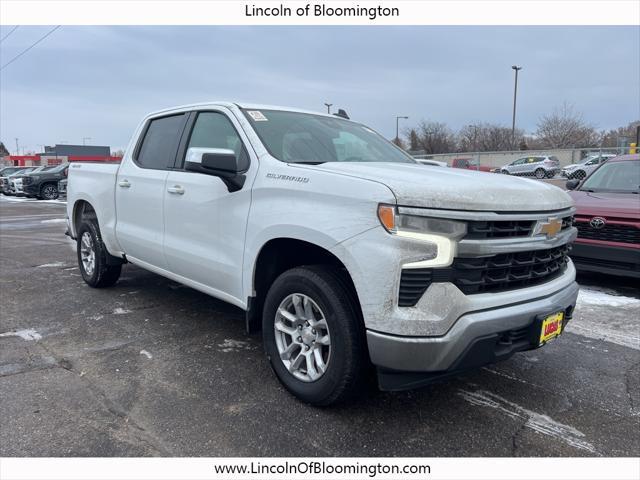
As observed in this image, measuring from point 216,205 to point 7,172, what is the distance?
101ft

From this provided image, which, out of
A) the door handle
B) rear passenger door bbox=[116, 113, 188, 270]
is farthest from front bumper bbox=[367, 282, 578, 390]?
rear passenger door bbox=[116, 113, 188, 270]

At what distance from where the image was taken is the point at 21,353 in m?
→ 3.91

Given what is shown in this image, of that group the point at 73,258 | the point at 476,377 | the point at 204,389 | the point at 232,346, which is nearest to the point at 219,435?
the point at 204,389

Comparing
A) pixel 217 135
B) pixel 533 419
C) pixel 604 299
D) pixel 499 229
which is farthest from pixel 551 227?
pixel 604 299

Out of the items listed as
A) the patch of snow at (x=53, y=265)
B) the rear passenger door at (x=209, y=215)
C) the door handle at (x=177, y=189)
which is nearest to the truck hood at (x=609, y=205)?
the rear passenger door at (x=209, y=215)

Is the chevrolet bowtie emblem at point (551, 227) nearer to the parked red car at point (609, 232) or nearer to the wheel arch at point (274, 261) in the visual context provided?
the wheel arch at point (274, 261)

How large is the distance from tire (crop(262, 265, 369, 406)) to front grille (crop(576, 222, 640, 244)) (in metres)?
4.16

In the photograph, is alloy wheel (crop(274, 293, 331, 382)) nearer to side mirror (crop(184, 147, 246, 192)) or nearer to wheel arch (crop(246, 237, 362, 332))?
wheel arch (crop(246, 237, 362, 332))

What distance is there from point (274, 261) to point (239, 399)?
0.91m

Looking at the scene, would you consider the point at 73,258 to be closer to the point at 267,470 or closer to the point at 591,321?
the point at 267,470

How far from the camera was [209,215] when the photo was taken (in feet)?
12.3

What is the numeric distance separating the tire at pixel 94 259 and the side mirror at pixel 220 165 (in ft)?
8.24

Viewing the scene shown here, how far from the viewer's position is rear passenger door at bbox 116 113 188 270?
14.5 ft

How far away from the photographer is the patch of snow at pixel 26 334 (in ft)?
13.9
